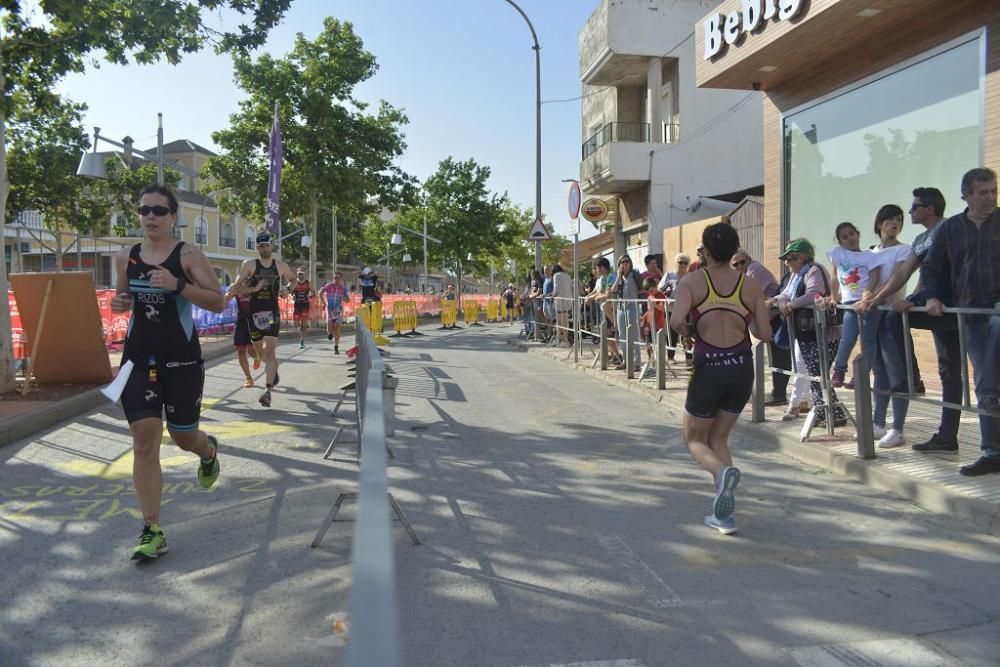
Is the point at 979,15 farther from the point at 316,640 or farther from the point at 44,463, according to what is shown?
the point at 44,463

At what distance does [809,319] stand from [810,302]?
19cm

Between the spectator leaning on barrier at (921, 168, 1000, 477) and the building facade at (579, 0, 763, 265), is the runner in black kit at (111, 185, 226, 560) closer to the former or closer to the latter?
the spectator leaning on barrier at (921, 168, 1000, 477)

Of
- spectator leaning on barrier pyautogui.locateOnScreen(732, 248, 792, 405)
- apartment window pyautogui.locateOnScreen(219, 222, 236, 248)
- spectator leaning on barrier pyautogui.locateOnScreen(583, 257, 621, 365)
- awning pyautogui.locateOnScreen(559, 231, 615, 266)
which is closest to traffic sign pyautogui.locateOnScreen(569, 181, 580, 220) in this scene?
spectator leaning on barrier pyautogui.locateOnScreen(583, 257, 621, 365)

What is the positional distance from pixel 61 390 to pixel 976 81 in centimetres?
1093

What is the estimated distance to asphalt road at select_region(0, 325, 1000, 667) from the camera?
3.04 metres

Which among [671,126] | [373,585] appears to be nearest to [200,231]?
[671,126]

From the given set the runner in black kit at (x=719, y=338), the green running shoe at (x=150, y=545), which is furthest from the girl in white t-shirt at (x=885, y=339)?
the green running shoe at (x=150, y=545)

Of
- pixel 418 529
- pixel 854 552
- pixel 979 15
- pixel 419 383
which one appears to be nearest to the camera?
pixel 854 552

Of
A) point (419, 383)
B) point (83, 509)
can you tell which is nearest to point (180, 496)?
point (83, 509)

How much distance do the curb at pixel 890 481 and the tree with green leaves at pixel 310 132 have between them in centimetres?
2198

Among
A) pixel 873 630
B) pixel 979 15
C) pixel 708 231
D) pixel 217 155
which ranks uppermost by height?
pixel 217 155

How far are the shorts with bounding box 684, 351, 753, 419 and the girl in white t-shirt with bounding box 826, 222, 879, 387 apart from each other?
234cm

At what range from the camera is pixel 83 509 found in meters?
4.96

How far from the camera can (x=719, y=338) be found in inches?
177
